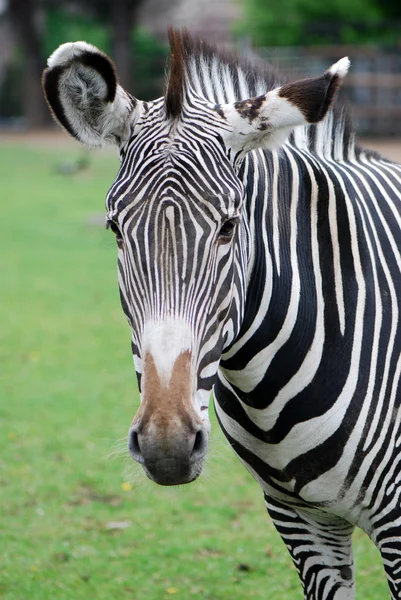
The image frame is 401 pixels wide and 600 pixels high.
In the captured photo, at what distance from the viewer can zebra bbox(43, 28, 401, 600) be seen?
2.38 meters

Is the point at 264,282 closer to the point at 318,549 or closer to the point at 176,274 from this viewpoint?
the point at 176,274

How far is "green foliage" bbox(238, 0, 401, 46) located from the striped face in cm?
2778

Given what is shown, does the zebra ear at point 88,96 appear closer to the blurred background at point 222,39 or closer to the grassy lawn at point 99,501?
the grassy lawn at point 99,501

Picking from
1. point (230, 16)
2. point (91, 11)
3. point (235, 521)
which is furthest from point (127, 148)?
point (230, 16)

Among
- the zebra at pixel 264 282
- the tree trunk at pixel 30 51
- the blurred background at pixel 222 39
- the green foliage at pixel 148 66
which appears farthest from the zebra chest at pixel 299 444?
the tree trunk at pixel 30 51

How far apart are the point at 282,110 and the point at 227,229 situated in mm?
409

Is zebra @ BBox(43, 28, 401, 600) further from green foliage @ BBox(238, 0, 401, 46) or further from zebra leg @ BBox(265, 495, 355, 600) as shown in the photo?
green foliage @ BBox(238, 0, 401, 46)

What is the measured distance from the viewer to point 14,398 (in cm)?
773

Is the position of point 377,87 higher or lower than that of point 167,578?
higher

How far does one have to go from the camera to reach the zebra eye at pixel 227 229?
2.46 metres

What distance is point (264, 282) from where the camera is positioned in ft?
9.23

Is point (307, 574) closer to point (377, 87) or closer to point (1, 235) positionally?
point (1, 235)

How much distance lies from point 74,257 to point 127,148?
11.5 m

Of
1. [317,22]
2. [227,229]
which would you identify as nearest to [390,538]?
[227,229]
